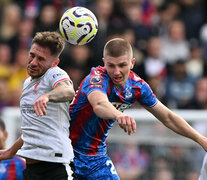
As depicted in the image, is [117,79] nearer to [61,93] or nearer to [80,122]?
[80,122]

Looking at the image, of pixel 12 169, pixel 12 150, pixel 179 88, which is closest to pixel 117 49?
pixel 12 150

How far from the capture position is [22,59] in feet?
41.4

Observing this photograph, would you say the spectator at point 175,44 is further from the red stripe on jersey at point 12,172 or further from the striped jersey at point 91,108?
the striped jersey at point 91,108

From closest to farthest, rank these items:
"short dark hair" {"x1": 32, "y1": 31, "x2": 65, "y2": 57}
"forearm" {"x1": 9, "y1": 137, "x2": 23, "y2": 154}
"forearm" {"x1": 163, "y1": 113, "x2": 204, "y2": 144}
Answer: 1. "short dark hair" {"x1": 32, "y1": 31, "x2": 65, "y2": 57}
2. "forearm" {"x1": 9, "y1": 137, "x2": 23, "y2": 154}
3. "forearm" {"x1": 163, "y1": 113, "x2": 204, "y2": 144}

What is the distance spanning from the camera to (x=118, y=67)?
6113 mm

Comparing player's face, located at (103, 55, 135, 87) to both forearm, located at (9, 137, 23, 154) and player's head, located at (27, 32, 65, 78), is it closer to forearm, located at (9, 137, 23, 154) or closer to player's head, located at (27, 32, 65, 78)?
player's head, located at (27, 32, 65, 78)

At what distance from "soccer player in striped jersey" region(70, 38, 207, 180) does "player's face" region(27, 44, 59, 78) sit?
0.46 metres

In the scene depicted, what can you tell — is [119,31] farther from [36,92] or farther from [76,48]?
[36,92]

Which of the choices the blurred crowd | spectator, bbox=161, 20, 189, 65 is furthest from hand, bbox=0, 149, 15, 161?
spectator, bbox=161, 20, 189, 65

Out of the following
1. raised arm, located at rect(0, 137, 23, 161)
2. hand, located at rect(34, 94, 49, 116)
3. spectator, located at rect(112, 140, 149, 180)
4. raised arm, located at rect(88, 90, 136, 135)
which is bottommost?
spectator, located at rect(112, 140, 149, 180)

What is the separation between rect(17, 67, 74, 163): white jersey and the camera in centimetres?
592

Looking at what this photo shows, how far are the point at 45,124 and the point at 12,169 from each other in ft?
4.89

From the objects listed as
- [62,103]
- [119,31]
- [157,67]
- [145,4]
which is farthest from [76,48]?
[62,103]

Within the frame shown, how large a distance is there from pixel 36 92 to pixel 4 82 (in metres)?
5.38
